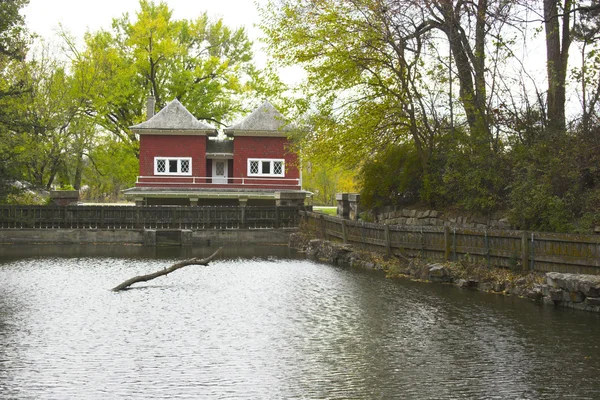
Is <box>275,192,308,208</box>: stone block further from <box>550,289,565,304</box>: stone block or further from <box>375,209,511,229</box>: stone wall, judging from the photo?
<box>550,289,565,304</box>: stone block

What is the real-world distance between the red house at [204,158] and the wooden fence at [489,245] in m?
18.6

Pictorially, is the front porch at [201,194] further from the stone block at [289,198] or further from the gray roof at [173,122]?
the stone block at [289,198]

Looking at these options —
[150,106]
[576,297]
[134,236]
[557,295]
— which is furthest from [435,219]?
[150,106]

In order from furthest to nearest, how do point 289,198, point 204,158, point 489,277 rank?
point 204,158
point 289,198
point 489,277

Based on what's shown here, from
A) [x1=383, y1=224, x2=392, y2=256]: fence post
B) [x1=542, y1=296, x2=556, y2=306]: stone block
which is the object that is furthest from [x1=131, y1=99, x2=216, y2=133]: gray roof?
[x1=542, y1=296, x2=556, y2=306]: stone block

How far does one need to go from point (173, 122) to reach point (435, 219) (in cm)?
2545

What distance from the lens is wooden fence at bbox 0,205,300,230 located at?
109ft

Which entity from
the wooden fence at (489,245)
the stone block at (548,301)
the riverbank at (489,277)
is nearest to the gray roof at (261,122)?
the wooden fence at (489,245)

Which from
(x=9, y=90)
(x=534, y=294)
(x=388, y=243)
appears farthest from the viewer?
(x=9, y=90)

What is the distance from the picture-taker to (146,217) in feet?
115

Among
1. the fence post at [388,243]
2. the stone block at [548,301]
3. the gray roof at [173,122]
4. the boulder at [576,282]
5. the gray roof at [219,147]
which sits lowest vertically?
the stone block at [548,301]

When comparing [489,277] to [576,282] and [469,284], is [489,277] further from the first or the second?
[576,282]

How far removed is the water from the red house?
24.0 meters

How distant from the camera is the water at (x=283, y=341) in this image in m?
9.57
